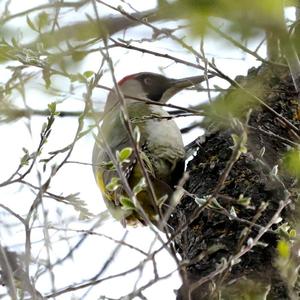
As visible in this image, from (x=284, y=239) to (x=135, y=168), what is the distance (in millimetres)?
1727

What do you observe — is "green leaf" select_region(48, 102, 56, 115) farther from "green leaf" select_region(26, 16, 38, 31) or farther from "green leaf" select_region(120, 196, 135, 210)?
"green leaf" select_region(120, 196, 135, 210)

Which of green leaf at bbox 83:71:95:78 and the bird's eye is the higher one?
the bird's eye

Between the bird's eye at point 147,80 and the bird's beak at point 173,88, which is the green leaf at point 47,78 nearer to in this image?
the bird's beak at point 173,88

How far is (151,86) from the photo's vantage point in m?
5.46

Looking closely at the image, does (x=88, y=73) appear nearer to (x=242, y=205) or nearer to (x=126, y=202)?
(x=126, y=202)

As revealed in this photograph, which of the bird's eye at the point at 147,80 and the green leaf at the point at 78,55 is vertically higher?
the bird's eye at the point at 147,80

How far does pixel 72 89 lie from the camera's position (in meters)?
2.68

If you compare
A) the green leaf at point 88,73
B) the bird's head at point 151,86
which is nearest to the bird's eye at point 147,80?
the bird's head at point 151,86

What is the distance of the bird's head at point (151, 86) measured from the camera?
5348mm

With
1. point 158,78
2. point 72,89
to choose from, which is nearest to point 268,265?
point 72,89

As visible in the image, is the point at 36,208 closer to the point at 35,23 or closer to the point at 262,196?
the point at 35,23

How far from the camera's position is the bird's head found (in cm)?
535

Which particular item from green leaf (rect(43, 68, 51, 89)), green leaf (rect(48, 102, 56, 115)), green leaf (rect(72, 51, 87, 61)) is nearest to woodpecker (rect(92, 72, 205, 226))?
green leaf (rect(48, 102, 56, 115))

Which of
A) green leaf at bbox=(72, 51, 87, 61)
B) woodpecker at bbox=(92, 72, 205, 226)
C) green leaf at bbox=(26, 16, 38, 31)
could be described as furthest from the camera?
woodpecker at bbox=(92, 72, 205, 226)
